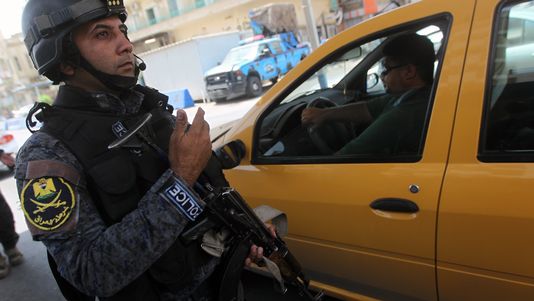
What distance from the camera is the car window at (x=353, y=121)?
5.42ft

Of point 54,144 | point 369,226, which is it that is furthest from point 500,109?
point 54,144

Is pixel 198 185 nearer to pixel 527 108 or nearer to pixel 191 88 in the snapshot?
pixel 527 108

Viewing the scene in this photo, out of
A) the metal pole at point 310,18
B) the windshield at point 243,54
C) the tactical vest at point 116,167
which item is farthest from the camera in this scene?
the windshield at point 243,54

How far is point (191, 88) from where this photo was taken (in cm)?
1780

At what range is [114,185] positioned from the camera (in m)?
1.09

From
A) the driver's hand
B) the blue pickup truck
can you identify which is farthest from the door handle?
the blue pickup truck

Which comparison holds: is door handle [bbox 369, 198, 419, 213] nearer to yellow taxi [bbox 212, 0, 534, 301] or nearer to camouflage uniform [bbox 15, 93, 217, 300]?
yellow taxi [bbox 212, 0, 534, 301]

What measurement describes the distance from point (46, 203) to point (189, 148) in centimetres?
40

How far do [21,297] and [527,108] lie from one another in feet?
12.9

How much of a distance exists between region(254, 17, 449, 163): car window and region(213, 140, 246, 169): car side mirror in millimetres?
90

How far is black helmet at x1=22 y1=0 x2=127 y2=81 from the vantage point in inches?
46.0

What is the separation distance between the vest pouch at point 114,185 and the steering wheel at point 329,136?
3.62 ft

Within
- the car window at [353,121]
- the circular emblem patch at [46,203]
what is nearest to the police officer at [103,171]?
the circular emblem patch at [46,203]

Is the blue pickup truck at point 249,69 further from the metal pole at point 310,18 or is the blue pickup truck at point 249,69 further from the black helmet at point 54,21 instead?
the black helmet at point 54,21
